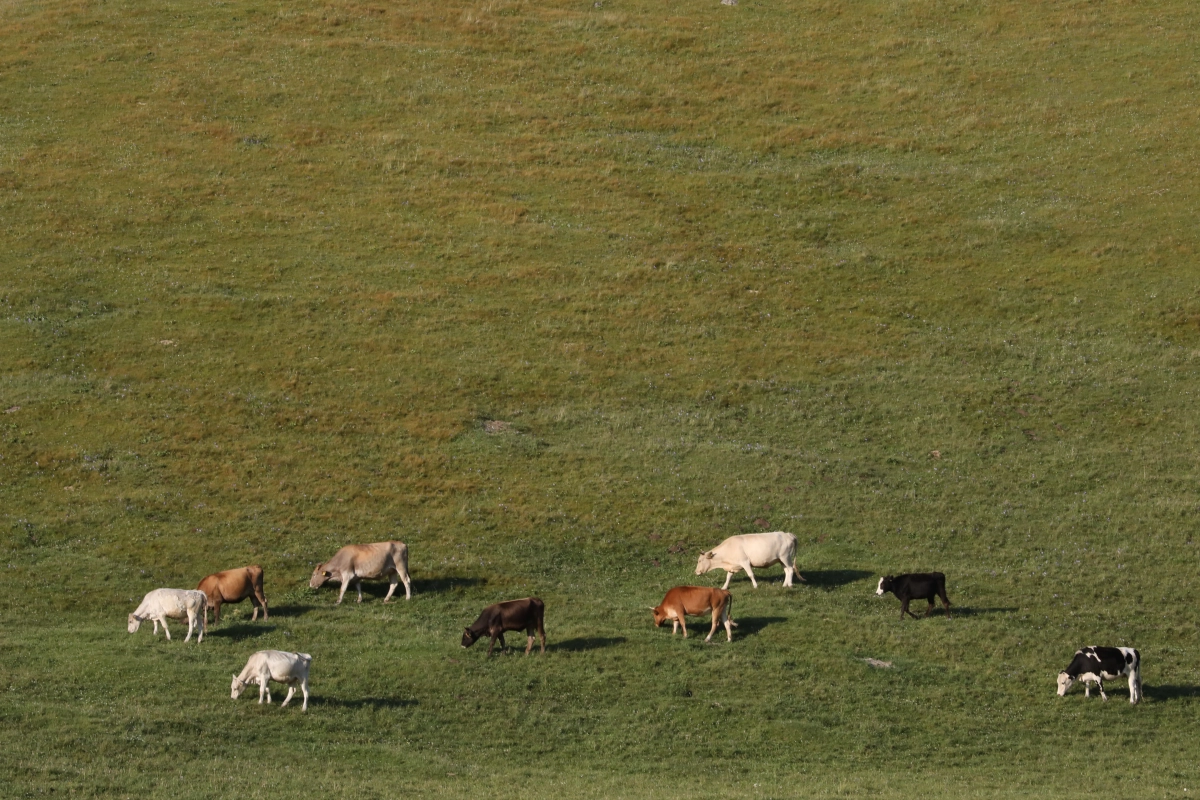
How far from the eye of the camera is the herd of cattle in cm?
2717

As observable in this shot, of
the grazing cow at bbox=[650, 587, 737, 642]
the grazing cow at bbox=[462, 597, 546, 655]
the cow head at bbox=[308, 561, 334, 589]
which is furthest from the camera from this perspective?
the cow head at bbox=[308, 561, 334, 589]

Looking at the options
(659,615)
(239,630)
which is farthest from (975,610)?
(239,630)

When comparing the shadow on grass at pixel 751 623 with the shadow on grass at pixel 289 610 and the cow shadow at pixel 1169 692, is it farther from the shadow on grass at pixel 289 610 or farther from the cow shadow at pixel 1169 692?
the shadow on grass at pixel 289 610

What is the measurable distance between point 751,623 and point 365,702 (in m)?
9.77

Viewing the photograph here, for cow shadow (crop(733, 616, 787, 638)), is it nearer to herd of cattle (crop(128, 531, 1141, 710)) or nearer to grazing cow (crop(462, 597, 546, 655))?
herd of cattle (crop(128, 531, 1141, 710))

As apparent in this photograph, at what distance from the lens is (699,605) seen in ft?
103

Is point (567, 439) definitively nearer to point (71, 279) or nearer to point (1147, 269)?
point (71, 279)

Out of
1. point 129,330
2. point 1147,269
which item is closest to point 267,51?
point 129,330

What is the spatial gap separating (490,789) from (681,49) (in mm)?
70441

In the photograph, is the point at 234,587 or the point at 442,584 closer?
the point at 234,587

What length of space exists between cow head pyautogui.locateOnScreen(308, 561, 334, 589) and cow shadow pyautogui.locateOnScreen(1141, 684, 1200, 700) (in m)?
19.9

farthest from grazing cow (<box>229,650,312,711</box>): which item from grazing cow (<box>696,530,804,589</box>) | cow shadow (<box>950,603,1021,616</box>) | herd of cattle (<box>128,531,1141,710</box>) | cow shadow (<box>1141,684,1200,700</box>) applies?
cow shadow (<box>1141,684,1200,700</box>)

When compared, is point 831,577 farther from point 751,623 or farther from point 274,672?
point 274,672

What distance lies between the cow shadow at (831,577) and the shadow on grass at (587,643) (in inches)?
265
